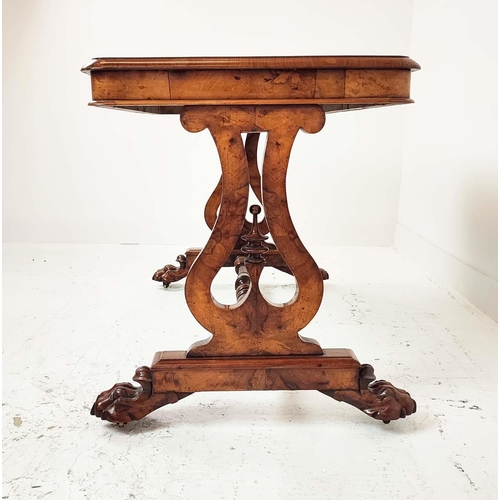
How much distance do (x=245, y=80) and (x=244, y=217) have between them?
30cm

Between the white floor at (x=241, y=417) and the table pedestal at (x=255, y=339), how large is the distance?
0.23ft

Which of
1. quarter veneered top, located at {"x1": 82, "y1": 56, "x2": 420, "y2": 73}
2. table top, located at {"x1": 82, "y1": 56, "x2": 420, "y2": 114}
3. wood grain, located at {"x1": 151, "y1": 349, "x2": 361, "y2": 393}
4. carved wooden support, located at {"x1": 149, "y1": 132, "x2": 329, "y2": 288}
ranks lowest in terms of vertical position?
wood grain, located at {"x1": 151, "y1": 349, "x2": 361, "y2": 393}

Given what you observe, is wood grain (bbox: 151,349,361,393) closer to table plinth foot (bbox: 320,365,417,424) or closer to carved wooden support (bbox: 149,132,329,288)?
table plinth foot (bbox: 320,365,417,424)

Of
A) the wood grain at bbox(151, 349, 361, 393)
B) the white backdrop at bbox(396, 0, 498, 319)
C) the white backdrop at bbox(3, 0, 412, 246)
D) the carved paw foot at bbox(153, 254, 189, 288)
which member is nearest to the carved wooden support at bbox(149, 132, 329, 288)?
the carved paw foot at bbox(153, 254, 189, 288)

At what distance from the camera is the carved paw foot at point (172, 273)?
2609mm

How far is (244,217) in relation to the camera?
4.77 feet

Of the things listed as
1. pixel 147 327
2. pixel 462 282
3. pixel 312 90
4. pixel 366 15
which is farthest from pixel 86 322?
pixel 366 15

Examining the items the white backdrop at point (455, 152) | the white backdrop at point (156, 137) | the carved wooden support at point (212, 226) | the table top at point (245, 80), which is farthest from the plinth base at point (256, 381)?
the white backdrop at point (156, 137)

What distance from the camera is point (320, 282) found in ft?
4.81

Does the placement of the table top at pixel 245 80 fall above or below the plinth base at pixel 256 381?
above

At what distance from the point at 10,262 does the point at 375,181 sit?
1.86 metres

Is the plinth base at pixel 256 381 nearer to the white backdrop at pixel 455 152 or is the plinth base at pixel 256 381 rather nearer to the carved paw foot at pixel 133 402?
the carved paw foot at pixel 133 402

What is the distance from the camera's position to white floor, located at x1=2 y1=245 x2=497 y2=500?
1233 millimetres

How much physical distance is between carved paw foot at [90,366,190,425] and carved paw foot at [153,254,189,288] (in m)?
1.17
